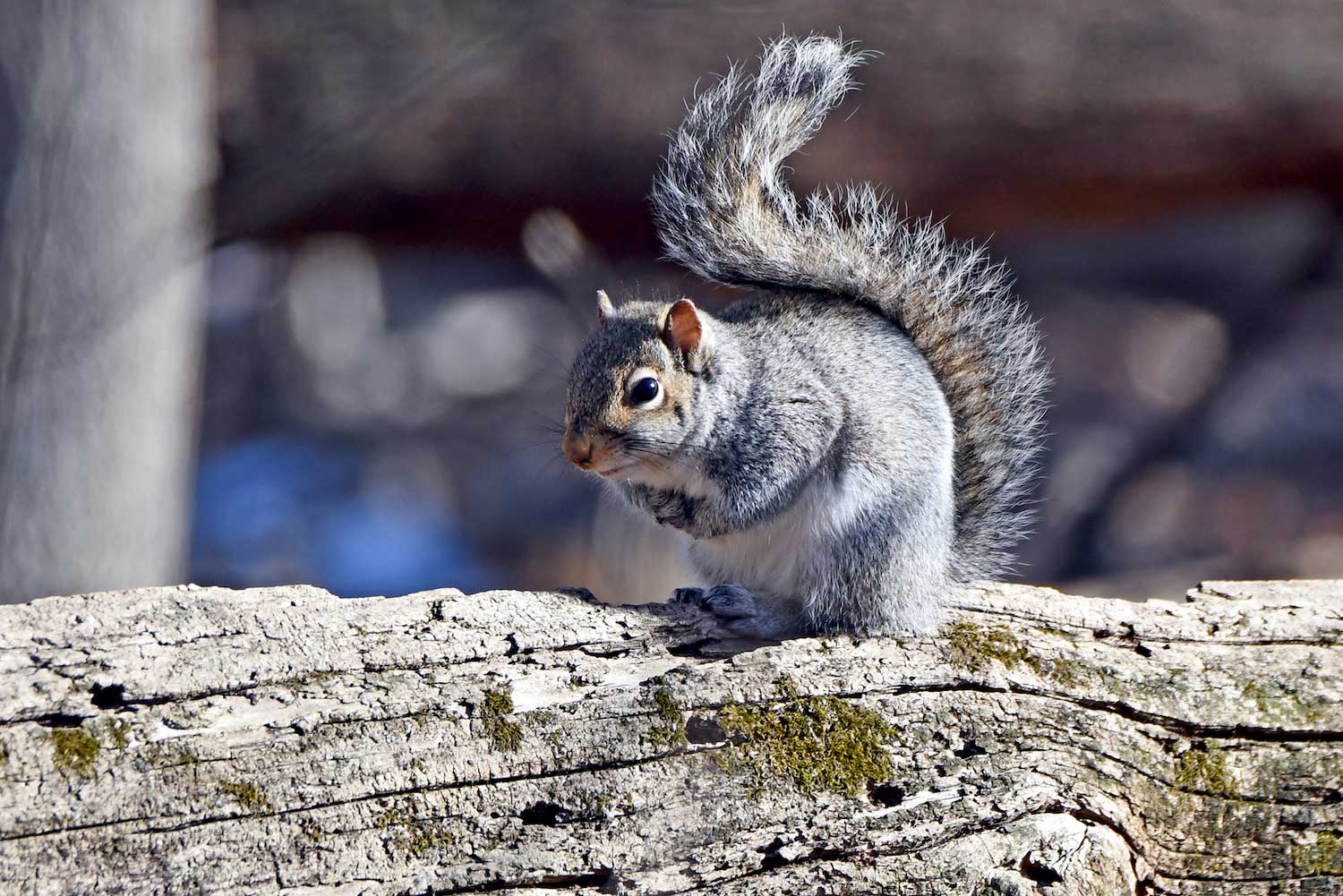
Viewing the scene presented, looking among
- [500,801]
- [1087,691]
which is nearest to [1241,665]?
[1087,691]

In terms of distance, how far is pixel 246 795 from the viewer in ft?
4.56

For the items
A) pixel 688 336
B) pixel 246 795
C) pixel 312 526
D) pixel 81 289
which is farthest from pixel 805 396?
pixel 312 526

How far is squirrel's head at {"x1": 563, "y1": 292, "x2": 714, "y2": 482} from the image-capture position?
5.86 feet

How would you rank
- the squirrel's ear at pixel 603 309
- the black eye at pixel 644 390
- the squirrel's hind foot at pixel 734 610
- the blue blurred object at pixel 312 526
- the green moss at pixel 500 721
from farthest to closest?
1. the blue blurred object at pixel 312 526
2. the squirrel's ear at pixel 603 309
3. the black eye at pixel 644 390
4. the squirrel's hind foot at pixel 734 610
5. the green moss at pixel 500 721

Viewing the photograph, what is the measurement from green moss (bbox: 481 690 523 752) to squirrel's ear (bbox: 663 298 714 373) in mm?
575

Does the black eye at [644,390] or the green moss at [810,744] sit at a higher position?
the black eye at [644,390]

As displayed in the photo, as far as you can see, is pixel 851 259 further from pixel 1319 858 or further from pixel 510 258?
pixel 510 258

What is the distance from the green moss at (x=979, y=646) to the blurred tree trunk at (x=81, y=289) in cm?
171

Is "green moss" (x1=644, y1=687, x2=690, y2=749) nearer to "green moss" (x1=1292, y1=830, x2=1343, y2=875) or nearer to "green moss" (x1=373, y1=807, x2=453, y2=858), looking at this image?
"green moss" (x1=373, y1=807, x2=453, y2=858)

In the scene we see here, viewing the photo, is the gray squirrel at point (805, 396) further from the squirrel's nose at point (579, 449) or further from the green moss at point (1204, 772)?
the green moss at point (1204, 772)

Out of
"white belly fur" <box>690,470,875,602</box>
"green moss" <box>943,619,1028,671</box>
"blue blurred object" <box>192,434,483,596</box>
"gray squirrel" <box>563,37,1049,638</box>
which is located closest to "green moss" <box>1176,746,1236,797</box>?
"green moss" <box>943,619,1028,671</box>

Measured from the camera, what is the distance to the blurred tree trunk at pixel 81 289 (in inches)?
100

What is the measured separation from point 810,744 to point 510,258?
2.70 m

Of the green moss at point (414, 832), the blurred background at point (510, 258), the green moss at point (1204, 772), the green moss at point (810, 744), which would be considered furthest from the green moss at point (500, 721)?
Result: the blurred background at point (510, 258)
